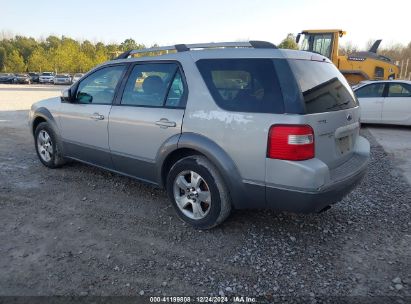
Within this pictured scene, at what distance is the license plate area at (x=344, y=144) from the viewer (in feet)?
10.1

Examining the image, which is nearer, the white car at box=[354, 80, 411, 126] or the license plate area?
the license plate area

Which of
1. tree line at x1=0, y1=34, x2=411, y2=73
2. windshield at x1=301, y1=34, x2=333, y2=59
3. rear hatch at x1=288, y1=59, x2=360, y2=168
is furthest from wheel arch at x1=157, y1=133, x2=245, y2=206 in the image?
tree line at x1=0, y1=34, x2=411, y2=73

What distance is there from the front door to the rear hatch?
233 cm

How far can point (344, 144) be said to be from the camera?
316 centimetres

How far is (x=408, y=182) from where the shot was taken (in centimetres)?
491

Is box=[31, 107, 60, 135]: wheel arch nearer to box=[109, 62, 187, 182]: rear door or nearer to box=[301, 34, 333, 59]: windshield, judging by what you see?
box=[109, 62, 187, 182]: rear door

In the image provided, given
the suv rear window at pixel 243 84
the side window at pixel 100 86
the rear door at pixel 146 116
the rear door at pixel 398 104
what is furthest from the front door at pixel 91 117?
the rear door at pixel 398 104

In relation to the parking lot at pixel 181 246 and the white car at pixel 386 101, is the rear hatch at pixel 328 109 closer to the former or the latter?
the parking lot at pixel 181 246

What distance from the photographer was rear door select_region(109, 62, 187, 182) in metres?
3.41

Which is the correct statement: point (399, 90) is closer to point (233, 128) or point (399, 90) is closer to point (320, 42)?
point (320, 42)

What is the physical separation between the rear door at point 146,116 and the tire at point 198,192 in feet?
1.11

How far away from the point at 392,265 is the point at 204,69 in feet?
8.17

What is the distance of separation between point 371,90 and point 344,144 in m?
7.59

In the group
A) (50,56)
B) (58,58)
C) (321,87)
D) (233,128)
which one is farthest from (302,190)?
(50,56)
